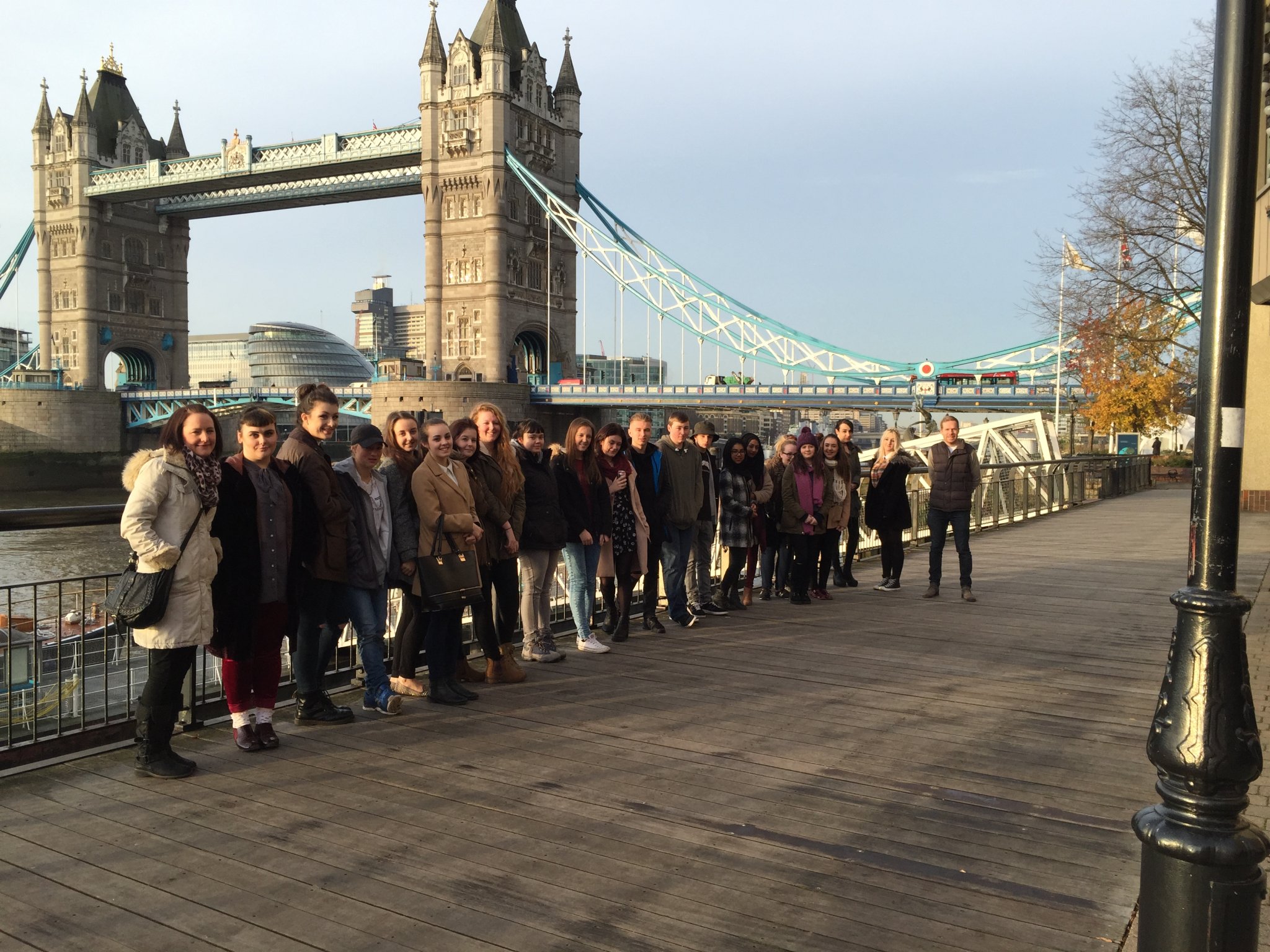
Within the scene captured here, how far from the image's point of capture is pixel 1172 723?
Answer: 261 centimetres

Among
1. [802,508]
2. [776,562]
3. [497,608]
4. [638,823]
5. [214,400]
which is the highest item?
[214,400]

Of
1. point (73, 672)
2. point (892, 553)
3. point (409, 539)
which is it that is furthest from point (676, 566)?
point (73, 672)

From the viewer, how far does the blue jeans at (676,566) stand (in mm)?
7895

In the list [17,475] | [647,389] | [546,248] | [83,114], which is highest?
[83,114]

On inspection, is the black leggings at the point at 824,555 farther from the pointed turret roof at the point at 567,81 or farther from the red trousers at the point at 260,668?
the pointed turret roof at the point at 567,81

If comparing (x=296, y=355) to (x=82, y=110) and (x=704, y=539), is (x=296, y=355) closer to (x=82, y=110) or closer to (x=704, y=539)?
(x=82, y=110)

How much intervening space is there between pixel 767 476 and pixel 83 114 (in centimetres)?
7718

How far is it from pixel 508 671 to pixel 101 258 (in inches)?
2927

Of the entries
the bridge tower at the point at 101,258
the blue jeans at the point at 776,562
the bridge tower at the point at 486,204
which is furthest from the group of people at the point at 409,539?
the bridge tower at the point at 101,258

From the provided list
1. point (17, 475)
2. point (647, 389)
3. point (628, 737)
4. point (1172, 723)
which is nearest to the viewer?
point (1172, 723)

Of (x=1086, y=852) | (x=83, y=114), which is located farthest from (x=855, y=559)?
(x=83, y=114)

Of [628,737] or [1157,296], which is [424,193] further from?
[628,737]

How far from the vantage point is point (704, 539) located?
8.30m

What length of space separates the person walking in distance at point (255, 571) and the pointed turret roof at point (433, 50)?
57.8 m
